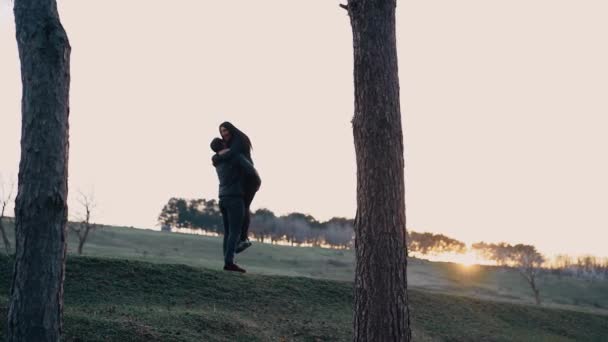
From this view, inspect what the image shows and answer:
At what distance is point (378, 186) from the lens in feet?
22.4

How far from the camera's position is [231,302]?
36.6 ft

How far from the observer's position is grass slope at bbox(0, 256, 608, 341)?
8766 millimetres

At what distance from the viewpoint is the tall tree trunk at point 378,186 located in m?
6.76

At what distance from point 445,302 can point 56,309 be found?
413 inches

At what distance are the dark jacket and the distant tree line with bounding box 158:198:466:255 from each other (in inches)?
2753

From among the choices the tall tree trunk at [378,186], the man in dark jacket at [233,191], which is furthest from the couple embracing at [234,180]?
the tall tree trunk at [378,186]

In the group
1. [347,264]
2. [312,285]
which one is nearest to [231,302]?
[312,285]

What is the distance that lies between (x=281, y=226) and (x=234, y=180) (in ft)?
270

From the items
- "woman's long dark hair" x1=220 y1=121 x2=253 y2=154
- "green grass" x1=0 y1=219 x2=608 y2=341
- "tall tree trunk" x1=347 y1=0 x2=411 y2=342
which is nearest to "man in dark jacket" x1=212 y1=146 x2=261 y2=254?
"woman's long dark hair" x1=220 y1=121 x2=253 y2=154

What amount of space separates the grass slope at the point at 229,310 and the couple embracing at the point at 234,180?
1.00m

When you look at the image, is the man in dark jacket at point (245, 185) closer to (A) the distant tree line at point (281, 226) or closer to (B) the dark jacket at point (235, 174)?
(B) the dark jacket at point (235, 174)

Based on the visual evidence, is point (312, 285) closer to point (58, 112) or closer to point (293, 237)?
point (58, 112)

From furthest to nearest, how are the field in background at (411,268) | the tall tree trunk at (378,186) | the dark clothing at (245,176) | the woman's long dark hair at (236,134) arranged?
1. the field in background at (411,268)
2. the woman's long dark hair at (236,134)
3. the dark clothing at (245,176)
4. the tall tree trunk at (378,186)

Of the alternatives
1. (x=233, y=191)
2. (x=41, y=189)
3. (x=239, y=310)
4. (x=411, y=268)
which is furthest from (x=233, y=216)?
(x=411, y=268)
